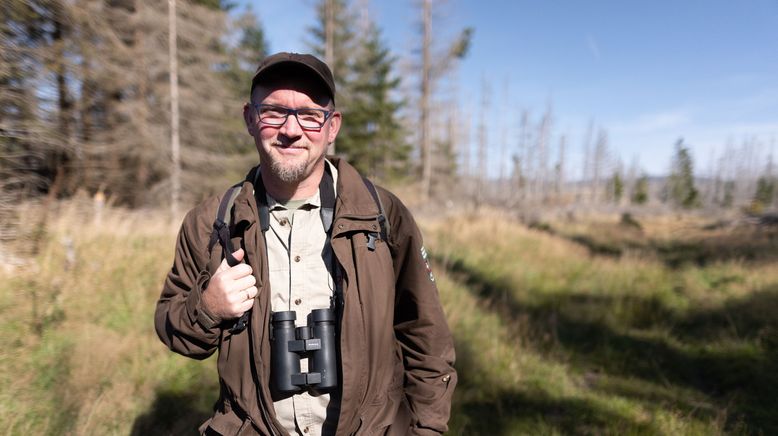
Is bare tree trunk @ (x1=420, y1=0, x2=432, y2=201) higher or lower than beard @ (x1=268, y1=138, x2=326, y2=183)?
higher

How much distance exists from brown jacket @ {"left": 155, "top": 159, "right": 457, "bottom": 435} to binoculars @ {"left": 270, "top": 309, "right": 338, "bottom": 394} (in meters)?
0.05

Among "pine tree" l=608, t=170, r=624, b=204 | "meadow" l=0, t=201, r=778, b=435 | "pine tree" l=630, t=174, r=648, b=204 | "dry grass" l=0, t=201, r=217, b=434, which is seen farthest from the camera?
"pine tree" l=608, t=170, r=624, b=204

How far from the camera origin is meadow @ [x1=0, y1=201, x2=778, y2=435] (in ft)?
11.2

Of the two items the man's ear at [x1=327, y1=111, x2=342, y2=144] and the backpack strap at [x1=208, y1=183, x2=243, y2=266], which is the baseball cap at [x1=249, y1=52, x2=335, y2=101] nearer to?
the man's ear at [x1=327, y1=111, x2=342, y2=144]

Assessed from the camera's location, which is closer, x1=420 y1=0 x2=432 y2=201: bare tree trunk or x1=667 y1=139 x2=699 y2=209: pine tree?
x1=420 y1=0 x2=432 y2=201: bare tree trunk

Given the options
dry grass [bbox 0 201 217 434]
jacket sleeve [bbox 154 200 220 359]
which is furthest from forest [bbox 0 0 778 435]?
jacket sleeve [bbox 154 200 220 359]

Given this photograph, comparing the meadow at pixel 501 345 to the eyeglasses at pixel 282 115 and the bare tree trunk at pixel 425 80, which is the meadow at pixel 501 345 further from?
the bare tree trunk at pixel 425 80

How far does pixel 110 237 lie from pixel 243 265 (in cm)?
642

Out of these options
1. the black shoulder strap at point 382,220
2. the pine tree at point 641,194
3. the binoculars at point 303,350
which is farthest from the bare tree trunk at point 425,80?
the pine tree at point 641,194

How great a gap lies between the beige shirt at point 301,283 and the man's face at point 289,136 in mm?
225

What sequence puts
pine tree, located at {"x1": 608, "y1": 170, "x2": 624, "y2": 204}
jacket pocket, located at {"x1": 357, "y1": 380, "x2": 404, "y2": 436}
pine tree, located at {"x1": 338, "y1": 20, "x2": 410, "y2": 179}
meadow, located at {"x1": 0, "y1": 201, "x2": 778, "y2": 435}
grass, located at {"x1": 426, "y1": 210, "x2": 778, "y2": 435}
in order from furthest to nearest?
pine tree, located at {"x1": 608, "y1": 170, "x2": 624, "y2": 204}
pine tree, located at {"x1": 338, "y1": 20, "x2": 410, "y2": 179}
grass, located at {"x1": 426, "y1": 210, "x2": 778, "y2": 435}
meadow, located at {"x1": 0, "y1": 201, "x2": 778, "y2": 435}
jacket pocket, located at {"x1": 357, "y1": 380, "x2": 404, "y2": 436}

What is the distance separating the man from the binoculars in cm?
1

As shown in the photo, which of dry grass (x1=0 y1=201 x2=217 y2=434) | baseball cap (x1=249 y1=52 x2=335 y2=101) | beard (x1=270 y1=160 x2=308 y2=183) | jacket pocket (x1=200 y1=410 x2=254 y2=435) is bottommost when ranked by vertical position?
dry grass (x1=0 y1=201 x2=217 y2=434)

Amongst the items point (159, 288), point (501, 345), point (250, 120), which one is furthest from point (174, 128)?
point (250, 120)
